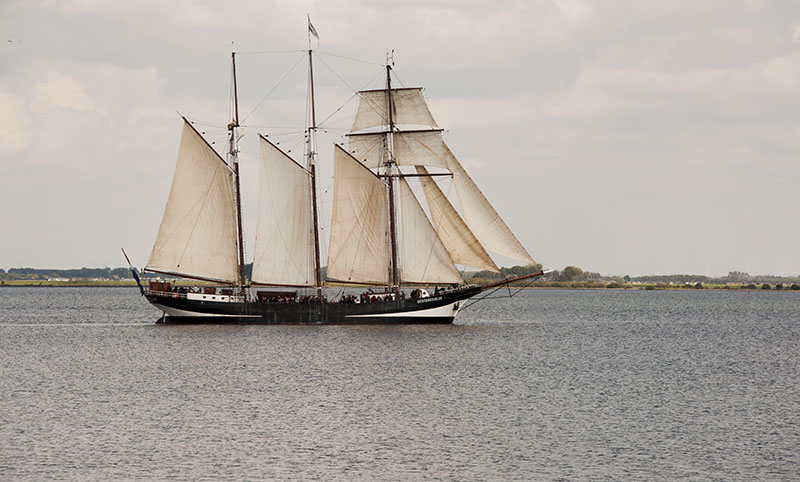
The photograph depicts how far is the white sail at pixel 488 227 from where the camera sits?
279 ft

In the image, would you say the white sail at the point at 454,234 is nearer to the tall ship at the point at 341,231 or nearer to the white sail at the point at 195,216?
the tall ship at the point at 341,231

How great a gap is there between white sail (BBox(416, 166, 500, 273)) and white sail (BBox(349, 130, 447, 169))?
335cm

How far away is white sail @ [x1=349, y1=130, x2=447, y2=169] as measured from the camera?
91250 mm

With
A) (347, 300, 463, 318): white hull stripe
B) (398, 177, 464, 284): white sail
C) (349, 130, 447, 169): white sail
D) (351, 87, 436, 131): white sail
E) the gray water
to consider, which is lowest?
the gray water

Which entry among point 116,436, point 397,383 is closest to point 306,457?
point 116,436

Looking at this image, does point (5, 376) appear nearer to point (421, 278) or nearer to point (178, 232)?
point (178, 232)

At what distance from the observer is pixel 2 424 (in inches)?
1686

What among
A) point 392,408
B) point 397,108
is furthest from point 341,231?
point 392,408

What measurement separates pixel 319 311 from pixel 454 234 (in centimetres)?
1458

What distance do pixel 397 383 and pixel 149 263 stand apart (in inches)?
1569

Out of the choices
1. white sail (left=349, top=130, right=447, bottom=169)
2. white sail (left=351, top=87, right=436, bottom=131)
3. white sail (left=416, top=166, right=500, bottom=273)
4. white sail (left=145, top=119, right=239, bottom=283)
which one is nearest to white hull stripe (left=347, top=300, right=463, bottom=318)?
white sail (left=416, top=166, right=500, bottom=273)

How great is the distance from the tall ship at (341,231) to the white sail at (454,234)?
0.10 metres

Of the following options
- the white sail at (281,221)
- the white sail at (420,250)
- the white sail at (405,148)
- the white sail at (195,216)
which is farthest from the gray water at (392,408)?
the white sail at (405,148)

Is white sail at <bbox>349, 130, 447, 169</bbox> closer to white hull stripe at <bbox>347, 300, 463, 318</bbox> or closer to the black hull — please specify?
the black hull
